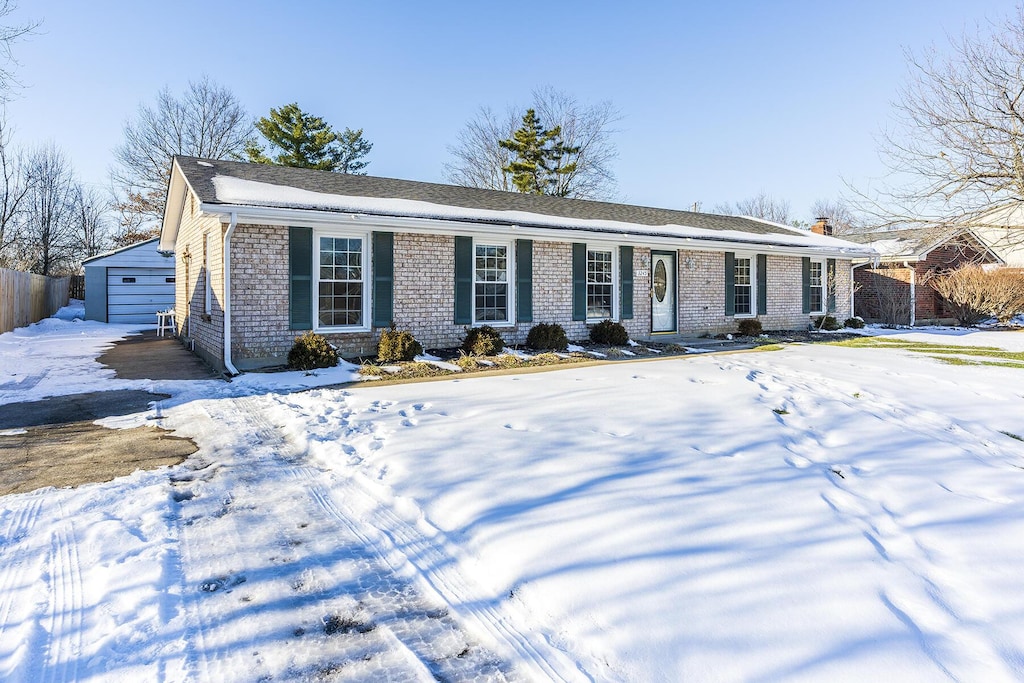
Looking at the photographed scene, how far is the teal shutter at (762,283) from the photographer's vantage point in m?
15.6

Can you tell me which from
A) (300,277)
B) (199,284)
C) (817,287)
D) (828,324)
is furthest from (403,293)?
(817,287)

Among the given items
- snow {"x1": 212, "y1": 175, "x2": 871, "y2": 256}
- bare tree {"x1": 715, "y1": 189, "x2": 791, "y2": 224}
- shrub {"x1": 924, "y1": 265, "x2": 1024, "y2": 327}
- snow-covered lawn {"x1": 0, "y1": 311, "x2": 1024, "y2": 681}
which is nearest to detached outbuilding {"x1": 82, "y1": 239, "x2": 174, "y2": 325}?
snow {"x1": 212, "y1": 175, "x2": 871, "y2": 256}

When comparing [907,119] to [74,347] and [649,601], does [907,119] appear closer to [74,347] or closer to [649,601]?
[649,601]

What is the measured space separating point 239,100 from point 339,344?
2822cm

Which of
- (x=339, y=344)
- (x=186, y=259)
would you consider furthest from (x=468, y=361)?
(x=186, y=259)

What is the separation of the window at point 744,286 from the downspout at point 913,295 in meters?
7.84

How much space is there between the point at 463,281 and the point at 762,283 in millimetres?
9365

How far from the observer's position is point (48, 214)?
2742 centimetres

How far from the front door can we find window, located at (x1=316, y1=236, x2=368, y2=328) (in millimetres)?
7402

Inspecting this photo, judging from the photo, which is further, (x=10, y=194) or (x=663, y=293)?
(x=10, y=194)

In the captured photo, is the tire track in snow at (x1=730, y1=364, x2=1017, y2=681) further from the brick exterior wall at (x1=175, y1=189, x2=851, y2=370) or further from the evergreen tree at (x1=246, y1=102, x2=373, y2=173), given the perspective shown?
the evergreen tree at (x1=246, y1=102, x2=373, y2=173)

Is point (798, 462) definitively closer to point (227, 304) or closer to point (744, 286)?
point (227, 304)

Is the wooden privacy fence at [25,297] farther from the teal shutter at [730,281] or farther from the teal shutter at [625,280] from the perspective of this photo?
the teal shutter at [730,281]

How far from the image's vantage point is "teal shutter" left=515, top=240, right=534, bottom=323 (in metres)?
11.7
